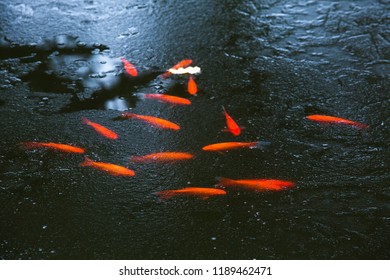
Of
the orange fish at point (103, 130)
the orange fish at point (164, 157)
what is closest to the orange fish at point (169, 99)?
the orange fish at point (103, 130)

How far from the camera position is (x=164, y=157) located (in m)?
4.29

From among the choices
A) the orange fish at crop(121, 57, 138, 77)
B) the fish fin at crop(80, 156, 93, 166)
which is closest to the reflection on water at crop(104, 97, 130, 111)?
the orange fish at crop(121, 57, 138, 77)

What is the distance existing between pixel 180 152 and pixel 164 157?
14 cm

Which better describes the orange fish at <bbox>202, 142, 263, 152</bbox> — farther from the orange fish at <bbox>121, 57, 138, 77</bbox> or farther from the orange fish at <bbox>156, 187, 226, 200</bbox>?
the orange fish at <bbox>121, 57, 138, 77</bbox>

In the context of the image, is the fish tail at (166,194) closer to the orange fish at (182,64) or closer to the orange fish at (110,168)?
the orange fish at (110,168)

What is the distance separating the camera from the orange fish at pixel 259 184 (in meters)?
3.99

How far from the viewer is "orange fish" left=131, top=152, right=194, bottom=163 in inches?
168

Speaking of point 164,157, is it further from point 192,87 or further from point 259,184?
point 192,87

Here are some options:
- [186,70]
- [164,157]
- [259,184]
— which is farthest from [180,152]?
[186,70]

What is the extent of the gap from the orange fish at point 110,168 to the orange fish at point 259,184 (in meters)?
0.76

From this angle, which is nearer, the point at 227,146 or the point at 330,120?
the point at 227,146

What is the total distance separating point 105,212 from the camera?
387 centimetres
